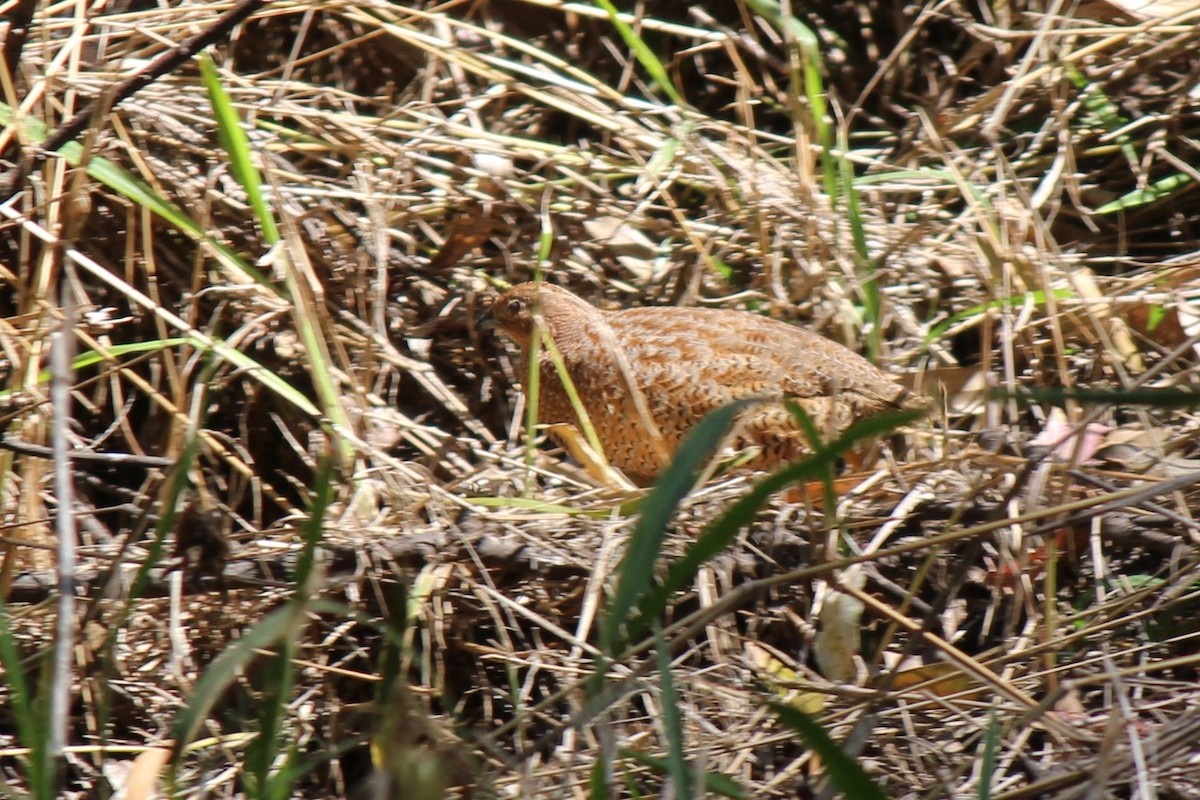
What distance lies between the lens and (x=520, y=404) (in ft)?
13.1

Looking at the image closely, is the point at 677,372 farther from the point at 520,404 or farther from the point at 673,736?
the point at 673,736

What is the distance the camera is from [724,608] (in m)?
2.12

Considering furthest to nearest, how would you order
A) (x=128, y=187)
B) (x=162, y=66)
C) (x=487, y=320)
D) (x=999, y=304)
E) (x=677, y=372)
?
1. (x=487, y=320)
2. (x=677, y=372)
3. (x=999, y=304)
4. (x=128, y=187)
5. (x=162, y=66)

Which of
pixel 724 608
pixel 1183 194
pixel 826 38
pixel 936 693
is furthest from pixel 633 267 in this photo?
pixel 724 608

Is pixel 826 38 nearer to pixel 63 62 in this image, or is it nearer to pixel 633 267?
pixel 633 267

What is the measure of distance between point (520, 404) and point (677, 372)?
0.48 meters

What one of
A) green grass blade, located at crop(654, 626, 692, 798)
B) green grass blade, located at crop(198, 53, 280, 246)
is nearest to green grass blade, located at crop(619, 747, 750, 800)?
green grass blade, located at crop(654, 626, 692, 798)

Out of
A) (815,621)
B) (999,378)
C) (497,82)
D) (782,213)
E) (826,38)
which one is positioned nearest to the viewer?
(815,621)

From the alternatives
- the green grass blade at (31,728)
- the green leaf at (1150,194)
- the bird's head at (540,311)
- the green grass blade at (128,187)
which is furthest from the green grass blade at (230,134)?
the green leaf at (1150,194)

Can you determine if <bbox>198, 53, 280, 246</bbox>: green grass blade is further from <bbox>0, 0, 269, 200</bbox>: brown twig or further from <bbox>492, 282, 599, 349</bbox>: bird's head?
<bbox>492, 282, 599, 349</bbox>: bird's head

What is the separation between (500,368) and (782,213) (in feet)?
3.39

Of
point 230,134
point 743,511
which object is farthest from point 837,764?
point 230,134

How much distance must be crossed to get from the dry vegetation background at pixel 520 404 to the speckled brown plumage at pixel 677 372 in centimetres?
21

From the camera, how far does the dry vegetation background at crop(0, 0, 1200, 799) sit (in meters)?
2.46
